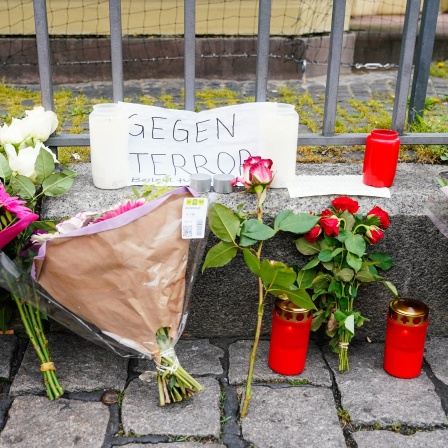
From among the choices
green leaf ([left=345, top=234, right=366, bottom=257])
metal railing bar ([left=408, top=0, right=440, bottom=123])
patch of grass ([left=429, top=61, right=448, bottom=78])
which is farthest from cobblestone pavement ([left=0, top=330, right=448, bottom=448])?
patch of grass ([left=429, top=61, right=448, bottom=78])

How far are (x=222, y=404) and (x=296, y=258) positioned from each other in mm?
550

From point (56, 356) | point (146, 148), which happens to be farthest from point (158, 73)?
point (56, 356)

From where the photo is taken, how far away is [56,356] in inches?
88.7

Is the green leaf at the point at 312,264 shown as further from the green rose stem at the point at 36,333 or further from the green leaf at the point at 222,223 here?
the green rose stem at the point at 36,333

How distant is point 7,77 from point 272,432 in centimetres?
492

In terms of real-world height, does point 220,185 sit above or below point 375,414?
above

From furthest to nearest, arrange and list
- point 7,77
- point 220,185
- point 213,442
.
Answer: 1. point 7,77
2. point 220,185
3. point 213,442

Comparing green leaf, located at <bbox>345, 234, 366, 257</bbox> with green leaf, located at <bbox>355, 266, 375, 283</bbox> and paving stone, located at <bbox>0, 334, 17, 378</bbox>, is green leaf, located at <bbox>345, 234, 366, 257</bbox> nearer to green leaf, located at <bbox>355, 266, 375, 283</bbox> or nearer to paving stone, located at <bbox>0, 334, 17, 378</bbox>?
green leaf, located at <bbox>355, 266, 375, 283</bbox>

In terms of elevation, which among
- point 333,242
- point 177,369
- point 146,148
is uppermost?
point 146,148

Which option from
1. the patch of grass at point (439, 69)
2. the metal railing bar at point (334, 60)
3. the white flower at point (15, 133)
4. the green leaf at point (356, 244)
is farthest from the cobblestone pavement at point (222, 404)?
the patch of grass at point (439, 69)

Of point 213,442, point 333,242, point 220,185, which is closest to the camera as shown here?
point 213,442

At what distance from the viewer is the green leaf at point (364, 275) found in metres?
2.12

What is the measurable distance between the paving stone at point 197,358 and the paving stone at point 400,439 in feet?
1.71

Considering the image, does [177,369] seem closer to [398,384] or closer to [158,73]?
[398,384]
